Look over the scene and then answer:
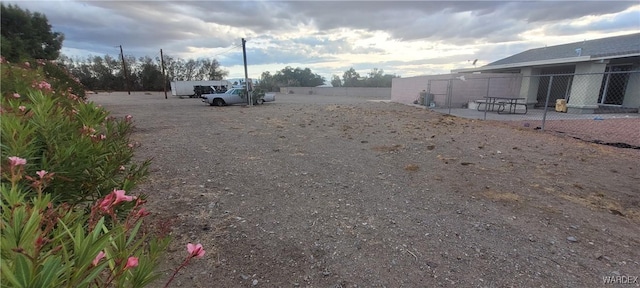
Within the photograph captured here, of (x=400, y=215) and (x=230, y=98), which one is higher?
(x=230, y=98)

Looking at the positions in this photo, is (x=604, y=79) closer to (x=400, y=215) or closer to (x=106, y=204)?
(x=400, y=215)

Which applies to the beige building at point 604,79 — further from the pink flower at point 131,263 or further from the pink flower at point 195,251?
the pink flower at point 131,263

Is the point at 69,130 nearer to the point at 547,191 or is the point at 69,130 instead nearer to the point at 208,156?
the point at 208,156

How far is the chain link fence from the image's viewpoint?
28.7 feet

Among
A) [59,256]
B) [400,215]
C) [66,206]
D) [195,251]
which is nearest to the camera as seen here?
[59,256]

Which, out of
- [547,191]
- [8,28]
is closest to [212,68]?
[8,28]

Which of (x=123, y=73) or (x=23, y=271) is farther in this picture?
(x=123, y=73)

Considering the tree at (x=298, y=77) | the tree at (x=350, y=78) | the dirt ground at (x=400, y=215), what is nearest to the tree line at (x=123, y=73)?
the tree at (x=298, y=77)

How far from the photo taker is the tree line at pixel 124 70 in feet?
60.9

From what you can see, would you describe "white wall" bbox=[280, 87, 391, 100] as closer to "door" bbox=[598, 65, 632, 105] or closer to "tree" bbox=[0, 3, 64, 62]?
"door" bbox=[598, 65, 632, 105]

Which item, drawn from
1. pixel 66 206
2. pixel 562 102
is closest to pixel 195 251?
pixel 66 206

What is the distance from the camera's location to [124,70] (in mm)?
43000

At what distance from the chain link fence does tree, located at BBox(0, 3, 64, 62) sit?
22.8 meters

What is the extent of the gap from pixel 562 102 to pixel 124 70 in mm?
49792
